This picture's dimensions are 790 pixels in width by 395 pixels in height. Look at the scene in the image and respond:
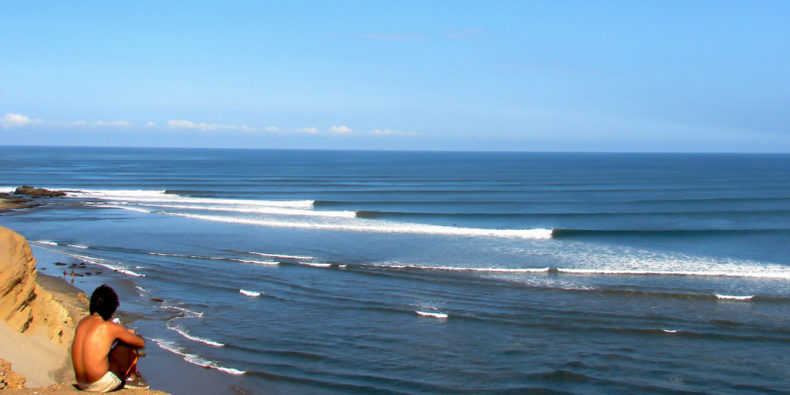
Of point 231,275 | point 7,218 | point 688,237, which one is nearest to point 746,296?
point 688,237

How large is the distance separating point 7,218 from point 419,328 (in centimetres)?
2746

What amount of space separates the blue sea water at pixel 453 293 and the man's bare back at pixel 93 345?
4.39 meters

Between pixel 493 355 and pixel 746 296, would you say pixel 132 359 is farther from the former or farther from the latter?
pixel 746 296

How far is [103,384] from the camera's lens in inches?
226

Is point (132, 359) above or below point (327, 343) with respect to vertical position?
above

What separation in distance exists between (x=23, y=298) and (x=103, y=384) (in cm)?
377

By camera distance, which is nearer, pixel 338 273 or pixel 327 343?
pixel 327 343

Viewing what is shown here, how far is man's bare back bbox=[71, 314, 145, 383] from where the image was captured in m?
5.58

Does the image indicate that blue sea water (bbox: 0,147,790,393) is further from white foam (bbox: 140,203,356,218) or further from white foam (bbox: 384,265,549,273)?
white foam (bbox: 140,203,356,218)

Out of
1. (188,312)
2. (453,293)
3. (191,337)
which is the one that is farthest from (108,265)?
(453,293)

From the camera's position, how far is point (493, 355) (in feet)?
37.6

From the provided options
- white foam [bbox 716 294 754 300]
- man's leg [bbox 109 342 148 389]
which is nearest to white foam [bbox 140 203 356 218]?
white foam [bbox 716 294 754 300]

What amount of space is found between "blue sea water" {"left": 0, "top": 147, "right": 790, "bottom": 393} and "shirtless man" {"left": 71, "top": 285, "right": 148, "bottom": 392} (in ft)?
13.9

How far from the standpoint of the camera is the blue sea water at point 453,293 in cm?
1075
